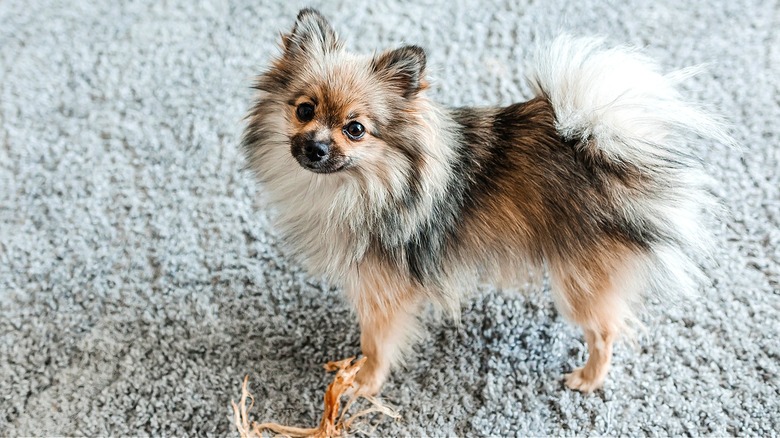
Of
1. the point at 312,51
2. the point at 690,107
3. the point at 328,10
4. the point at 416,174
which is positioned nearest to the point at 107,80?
the point at 328,10

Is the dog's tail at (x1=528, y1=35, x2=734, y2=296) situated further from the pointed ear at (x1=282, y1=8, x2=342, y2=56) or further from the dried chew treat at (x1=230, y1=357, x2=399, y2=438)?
the dried chew treat at (x1=230, y1=357, x2=399, y2=438)

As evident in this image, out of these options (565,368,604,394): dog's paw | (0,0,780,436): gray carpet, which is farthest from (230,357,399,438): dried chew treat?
Result: (565,368,604,394): dog's paw

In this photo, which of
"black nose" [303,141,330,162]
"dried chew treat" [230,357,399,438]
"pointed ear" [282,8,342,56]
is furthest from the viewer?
"dried chew treat" [230,357,399,438]

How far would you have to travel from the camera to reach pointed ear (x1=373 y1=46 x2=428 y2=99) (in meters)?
1.30

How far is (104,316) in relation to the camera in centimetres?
185

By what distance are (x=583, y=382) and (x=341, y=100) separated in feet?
3.07

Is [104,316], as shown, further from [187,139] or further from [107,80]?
[107,80]

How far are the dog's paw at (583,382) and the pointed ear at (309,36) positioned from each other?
0.99m

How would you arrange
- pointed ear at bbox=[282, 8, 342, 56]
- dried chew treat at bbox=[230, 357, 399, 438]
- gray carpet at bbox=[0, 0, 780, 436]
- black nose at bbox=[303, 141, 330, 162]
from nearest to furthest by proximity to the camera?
1. black nose at bbox=[303, 141, 330, 162]
2. pointed ear at bbox=[282, 8, 342, 56]
3. dried chew treat at bbox=[230, 357, 399, 438]
4. gray carpet at bbox=[0, 0, 780, 436]

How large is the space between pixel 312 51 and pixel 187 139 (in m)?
0.92

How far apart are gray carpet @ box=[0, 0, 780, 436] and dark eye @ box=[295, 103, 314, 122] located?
63 centimetres

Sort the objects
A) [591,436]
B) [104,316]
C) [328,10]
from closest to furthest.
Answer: [591,436]
[104,316]
[328,10]

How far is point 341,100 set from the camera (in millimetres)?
1327

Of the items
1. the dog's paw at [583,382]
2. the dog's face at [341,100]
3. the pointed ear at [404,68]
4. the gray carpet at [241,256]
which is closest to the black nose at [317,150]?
the dog's face at [341,100]
